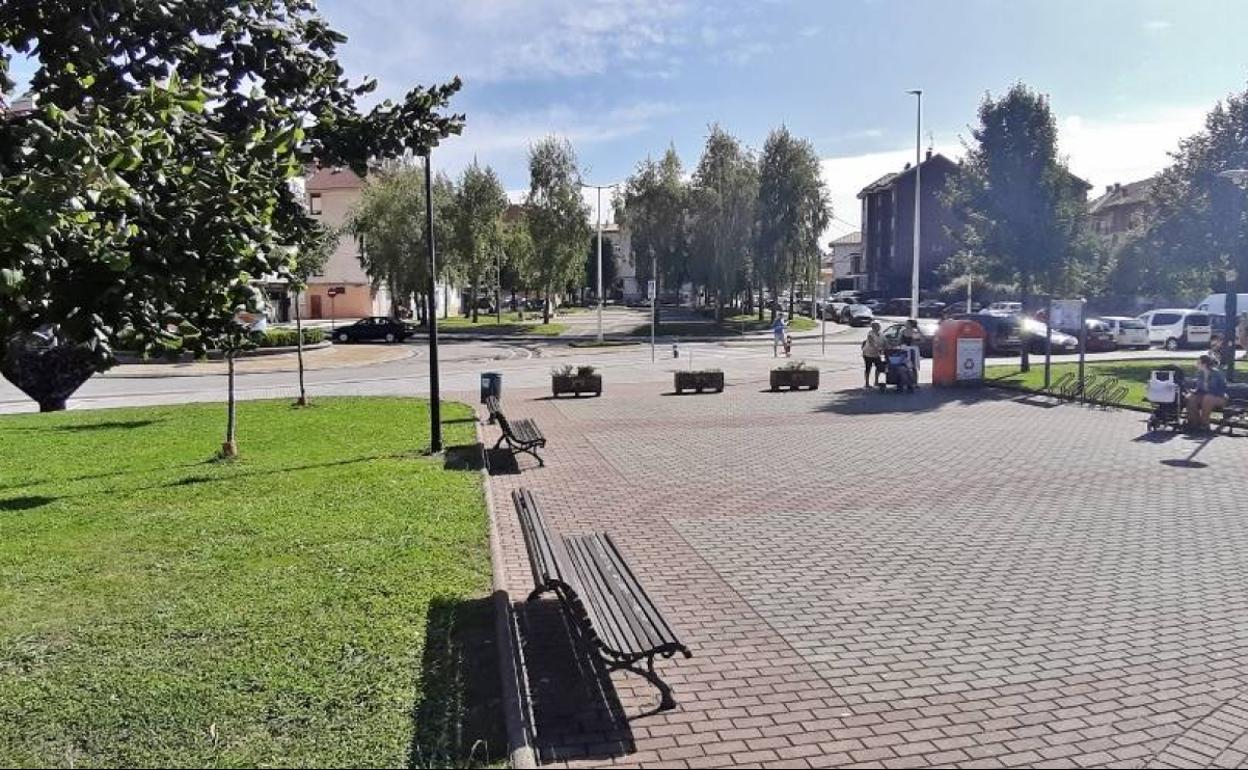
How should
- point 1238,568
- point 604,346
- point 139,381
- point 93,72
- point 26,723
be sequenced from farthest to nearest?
1. point 604,346
2. point 139,381
3. point 1238,568
4. point 93,72
5. point 26,723

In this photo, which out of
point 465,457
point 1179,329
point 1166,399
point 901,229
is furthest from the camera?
point 901,229

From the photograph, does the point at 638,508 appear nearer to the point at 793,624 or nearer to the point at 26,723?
the point at 793,624

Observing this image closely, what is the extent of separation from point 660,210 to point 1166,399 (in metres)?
39.6

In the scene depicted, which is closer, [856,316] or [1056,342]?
[1056,342]

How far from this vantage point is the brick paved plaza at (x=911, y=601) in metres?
4.48

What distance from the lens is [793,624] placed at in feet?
19.9

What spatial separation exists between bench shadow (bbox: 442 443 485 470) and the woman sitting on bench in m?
11.5

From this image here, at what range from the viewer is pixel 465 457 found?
1248 centimetres

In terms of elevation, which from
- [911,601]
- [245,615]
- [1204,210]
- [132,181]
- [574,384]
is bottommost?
[911,601]

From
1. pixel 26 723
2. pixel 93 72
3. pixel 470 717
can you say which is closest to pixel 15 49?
pixel 93 72

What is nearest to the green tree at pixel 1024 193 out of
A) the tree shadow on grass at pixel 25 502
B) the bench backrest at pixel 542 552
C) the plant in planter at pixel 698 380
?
the plant in planter at pixel 698 380

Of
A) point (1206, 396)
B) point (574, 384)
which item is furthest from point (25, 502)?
point (1206, 396)

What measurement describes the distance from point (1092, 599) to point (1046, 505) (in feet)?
10.6

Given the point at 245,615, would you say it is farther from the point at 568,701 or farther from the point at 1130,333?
the point at 1130,333
